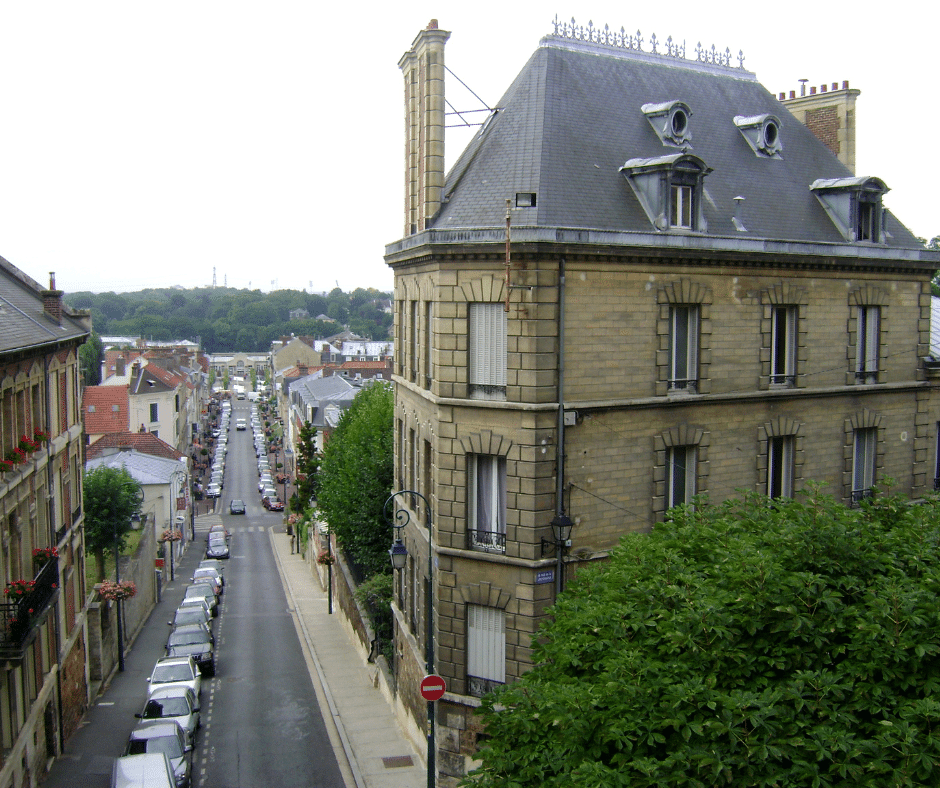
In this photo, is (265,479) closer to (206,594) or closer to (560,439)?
(206,594)

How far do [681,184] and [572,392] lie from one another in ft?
20.6

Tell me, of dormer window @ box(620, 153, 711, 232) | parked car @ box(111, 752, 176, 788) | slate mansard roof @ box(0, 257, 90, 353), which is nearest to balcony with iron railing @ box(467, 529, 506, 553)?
dormer window @ box(620, 153, 711, 232)

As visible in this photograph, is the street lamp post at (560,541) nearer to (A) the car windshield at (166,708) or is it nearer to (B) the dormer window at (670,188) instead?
(B) the dormer window at (670,188)

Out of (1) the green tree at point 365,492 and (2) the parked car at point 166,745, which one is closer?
(2) the parked car at point 166,745

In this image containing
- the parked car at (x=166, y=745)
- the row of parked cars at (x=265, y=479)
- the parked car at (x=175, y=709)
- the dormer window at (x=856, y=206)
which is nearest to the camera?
the parked car at (x=166, y=745)

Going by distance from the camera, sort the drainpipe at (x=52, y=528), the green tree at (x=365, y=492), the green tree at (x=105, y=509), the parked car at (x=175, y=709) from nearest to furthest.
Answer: the parked car at (x=175, y=709), the drainpipe at (x=52, y=528), the green tree at (x=365, y=492), the green tree at (x=105, y=509)

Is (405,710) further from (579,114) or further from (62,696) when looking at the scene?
(579,114)

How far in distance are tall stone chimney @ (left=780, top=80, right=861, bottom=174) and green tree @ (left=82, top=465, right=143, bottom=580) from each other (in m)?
35.0

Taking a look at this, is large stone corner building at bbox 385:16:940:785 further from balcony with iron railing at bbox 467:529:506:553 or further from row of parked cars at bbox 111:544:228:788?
row of parked cars at bbox 111:544:228:788

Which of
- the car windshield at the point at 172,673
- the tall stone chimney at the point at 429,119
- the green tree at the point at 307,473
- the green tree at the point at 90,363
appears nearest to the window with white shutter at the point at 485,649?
the tall stone chimney at the point at 429,119

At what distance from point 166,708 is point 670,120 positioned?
23816mm

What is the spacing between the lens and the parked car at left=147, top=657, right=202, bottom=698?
32.1 meters

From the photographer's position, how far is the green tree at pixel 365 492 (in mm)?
36844

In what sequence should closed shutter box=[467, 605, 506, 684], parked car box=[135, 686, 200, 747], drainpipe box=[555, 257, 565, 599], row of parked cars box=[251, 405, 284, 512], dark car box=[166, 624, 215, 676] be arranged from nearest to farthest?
drainpipe box=[555, 257, 565, 599] → closed shutter box=[467, 605, 506, 684] → parked car box=[135, 686, 200, 747] → dark car box=[166, 624, 215, 676] → row of parked cars box=[251, 405, 284, 512]
